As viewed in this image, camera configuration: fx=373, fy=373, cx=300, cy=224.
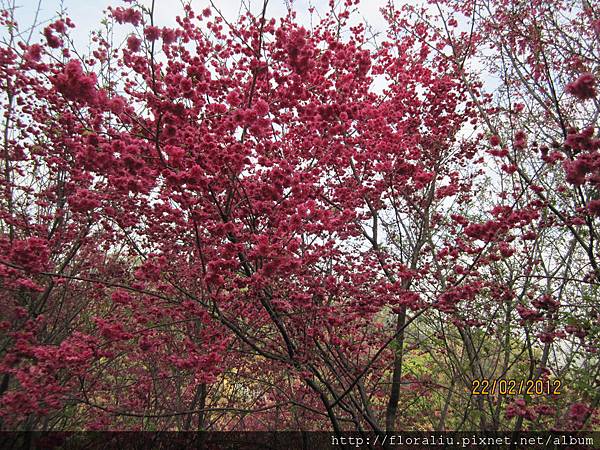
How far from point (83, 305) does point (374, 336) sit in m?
4.20

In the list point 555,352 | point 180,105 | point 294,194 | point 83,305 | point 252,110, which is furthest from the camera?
point 83,305

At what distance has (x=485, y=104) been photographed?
5.52 metres

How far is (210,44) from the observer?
4.60m

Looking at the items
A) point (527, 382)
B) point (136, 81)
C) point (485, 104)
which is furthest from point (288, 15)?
point (527, 382)

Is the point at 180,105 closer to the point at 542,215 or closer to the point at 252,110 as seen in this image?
the point at 252,110

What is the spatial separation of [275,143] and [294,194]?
3.94 ft

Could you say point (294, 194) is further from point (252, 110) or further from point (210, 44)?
point (210, 44)

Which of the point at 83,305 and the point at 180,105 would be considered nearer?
the point at 180,105

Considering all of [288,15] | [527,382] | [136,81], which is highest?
[288,15]

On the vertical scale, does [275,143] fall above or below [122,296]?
above

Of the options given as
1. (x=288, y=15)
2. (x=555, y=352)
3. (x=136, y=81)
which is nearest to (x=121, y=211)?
(x=136, y=81)

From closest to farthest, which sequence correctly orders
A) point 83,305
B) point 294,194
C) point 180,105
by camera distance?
point 180,105 < point 294,194 < point 83,305

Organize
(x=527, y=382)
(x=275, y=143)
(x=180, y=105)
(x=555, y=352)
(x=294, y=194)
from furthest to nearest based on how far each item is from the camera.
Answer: (x=555, y=352), (x=275, y=143), (x=527, y=382), (x=294, y=194), (x=180, y=105)

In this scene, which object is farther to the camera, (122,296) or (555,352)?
(555,352)
